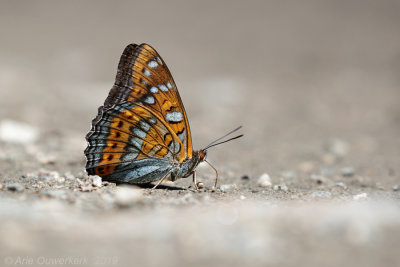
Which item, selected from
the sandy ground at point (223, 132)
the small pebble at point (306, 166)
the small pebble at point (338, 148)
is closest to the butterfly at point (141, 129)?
the sandy ground at point (223, 132)

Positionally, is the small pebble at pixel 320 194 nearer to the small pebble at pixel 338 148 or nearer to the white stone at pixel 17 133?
the small pebble at pixel 338 148

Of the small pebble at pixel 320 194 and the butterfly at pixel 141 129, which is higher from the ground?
the butterfly at pixel 141 129

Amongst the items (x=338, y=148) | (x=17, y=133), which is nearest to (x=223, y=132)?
(x=338, y=148)

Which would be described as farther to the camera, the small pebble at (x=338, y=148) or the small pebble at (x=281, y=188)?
the small pebble at (x=338, y=148)

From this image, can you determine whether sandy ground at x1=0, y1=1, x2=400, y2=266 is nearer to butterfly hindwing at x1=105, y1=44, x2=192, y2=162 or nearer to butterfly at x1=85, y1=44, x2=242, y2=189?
butterfly at x1=85, y1=44, x2=242, y2=189

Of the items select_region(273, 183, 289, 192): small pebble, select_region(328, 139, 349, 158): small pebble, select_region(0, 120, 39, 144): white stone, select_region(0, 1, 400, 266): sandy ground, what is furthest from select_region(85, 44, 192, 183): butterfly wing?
select_region(328, 139, 349, 158): small pebble

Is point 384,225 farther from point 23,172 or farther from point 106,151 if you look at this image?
point 23,172

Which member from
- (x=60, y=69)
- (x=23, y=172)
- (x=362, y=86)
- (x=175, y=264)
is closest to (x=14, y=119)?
(x=23, y=172)

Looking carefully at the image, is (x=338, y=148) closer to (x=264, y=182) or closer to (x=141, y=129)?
(x=264, y=182)
